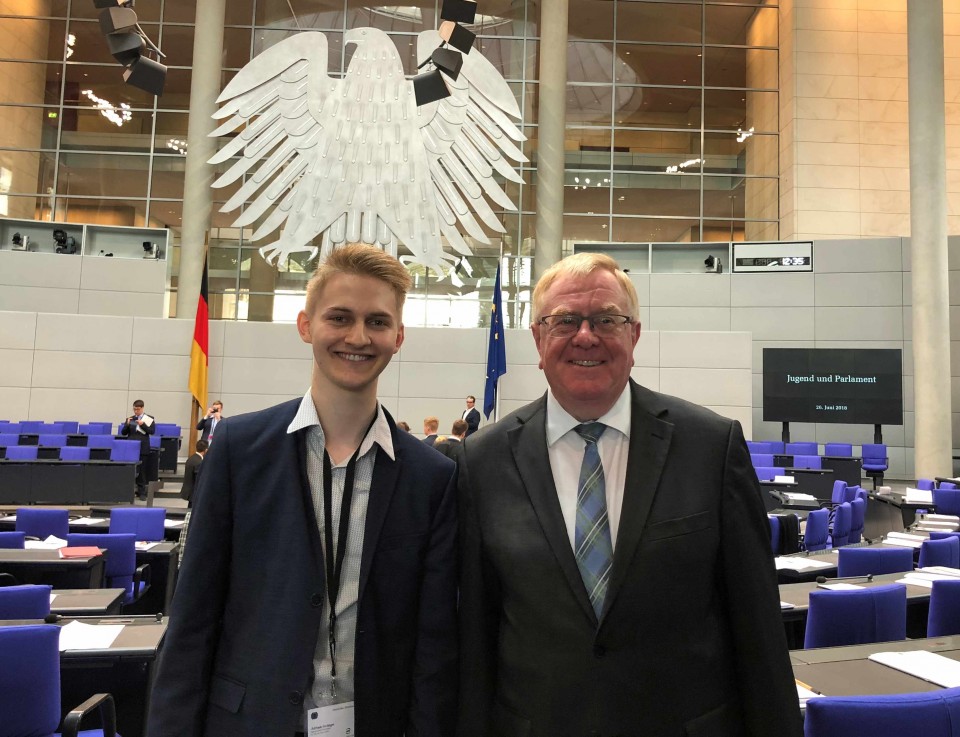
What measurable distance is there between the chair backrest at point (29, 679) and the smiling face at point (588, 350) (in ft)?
5.99

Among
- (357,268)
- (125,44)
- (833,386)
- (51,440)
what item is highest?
(125,44)

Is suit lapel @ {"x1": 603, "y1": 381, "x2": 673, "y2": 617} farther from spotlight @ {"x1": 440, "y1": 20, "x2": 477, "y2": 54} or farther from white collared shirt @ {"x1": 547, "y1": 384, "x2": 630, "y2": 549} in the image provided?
spotlight @ {"x1": 440, "y1": 20, "x2": 477, "y2": 54}

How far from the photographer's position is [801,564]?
16.1 feet

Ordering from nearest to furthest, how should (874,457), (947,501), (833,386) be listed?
(947,501), (874,457), (833,386)

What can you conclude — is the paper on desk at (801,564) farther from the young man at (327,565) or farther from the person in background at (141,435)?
the person in background at (141,435)

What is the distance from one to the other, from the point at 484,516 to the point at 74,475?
10.9 meters

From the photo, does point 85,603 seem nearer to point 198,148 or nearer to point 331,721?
point 331,721

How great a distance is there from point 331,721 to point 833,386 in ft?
53.2

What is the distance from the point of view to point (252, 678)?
5.06 feet

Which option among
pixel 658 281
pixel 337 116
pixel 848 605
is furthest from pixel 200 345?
pixel 848 605

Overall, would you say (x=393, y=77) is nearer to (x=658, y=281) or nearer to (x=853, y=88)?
(x=658, y=281)

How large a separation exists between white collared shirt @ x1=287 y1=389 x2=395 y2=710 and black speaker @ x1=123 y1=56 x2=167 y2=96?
9812 millimetres

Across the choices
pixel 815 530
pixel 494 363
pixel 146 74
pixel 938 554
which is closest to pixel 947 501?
pixel 815 530

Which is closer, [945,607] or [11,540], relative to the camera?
[945,607]
